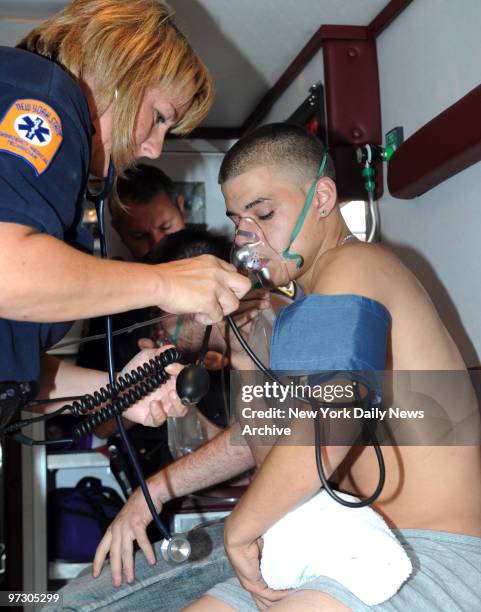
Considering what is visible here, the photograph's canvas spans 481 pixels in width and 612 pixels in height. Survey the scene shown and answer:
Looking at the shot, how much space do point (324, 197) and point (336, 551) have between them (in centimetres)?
71

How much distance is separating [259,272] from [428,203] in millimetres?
988

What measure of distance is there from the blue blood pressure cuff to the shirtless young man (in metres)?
0.04

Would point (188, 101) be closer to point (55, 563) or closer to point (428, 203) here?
point (428, 203)

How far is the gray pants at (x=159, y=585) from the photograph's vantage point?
1558 mm

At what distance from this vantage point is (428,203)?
2.15m

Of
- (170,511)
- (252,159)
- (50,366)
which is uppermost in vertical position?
(252,159)

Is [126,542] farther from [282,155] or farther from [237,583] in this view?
[282,155]

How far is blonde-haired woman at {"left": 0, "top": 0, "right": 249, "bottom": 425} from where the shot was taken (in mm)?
972

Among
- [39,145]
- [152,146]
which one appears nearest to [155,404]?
[152,146]

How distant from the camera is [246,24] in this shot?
2480 mm

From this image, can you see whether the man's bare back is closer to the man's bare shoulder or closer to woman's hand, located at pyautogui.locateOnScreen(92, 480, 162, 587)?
the man's bare shoulder

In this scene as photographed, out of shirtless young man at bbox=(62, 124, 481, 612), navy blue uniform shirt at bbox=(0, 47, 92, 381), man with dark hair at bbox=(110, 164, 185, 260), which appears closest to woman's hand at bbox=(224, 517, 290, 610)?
A: shirtless young man at bbox=(62, 124, 481, 612)

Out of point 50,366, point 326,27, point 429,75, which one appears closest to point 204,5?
point 326,27

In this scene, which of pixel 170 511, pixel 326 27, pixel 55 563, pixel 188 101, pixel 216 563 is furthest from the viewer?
pixel 55 563
